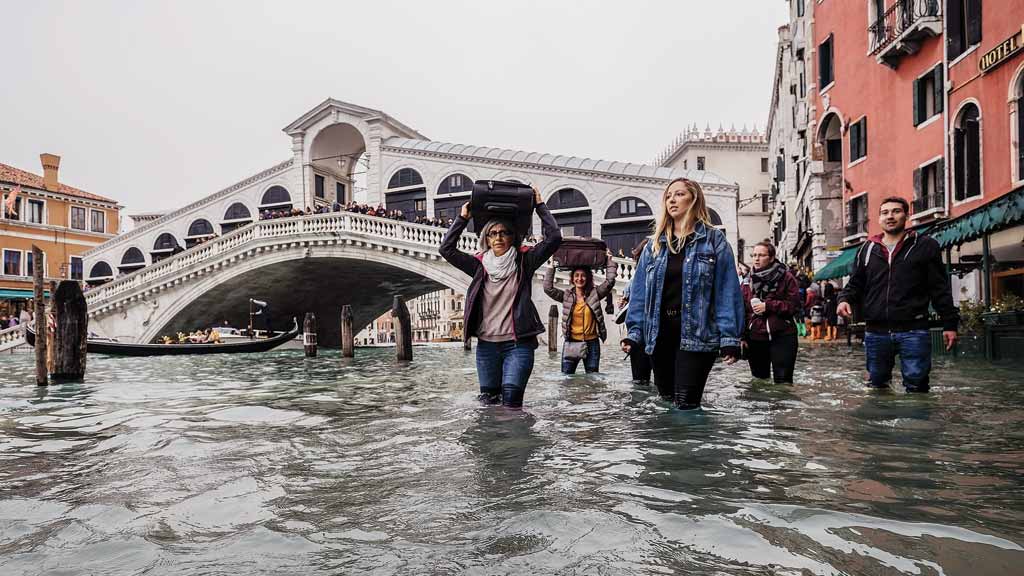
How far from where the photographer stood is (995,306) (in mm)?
10328

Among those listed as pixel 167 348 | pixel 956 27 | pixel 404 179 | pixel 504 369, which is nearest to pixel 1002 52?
pixel 956 27

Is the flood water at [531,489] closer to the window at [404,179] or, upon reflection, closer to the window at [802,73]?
the window at [802,73]

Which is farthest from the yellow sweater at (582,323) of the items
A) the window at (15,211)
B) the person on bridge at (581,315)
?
the window at (15,211)

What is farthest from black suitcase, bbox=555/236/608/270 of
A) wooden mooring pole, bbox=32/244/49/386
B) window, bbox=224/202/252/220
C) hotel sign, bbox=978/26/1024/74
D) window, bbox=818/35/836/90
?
window, bbox=224/202/252/220

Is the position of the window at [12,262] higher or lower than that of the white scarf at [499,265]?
higher

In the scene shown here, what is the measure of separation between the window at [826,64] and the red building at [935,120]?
0.10 ft

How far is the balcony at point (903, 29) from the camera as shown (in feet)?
49.1

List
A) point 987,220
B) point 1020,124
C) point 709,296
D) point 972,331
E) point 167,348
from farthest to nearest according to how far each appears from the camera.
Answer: point 167,348, point 1020,124, point 972,331, point 987,220, point 709,296

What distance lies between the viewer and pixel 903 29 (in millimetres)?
15648

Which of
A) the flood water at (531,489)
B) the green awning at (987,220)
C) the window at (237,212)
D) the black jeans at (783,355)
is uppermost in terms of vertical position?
the window at (237,212)

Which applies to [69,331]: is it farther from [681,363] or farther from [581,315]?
[681,363]

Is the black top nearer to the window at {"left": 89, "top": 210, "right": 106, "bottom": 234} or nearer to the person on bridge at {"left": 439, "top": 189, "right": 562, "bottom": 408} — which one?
the person on bridge at {"left": 439, "top": 189, "right": 562, "bottom": 408}

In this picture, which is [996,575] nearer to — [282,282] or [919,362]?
[919,362]

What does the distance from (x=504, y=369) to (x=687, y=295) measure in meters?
1.37
